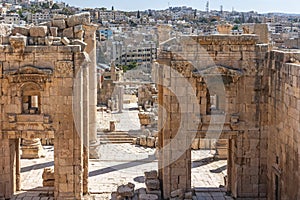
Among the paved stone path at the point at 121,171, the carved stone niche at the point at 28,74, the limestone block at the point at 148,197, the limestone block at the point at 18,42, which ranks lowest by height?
the paved stone path at the point at 121,171

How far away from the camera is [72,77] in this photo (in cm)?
1496

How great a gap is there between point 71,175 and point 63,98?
242cm

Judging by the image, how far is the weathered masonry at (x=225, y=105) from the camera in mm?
14672

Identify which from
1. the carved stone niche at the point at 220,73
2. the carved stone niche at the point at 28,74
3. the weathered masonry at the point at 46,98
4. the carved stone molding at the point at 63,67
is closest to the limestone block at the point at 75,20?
the weathered masonry at the point at 46,98

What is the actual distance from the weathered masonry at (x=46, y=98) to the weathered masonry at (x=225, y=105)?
2704mm

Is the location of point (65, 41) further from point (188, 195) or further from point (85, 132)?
point (188, 195)

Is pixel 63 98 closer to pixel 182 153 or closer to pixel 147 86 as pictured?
pixel 182 153

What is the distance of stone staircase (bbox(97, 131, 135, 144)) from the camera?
23.8 meters

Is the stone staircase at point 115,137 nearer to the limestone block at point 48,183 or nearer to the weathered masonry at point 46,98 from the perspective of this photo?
the limestone block at point 48,183

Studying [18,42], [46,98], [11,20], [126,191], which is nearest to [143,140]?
[126,191]

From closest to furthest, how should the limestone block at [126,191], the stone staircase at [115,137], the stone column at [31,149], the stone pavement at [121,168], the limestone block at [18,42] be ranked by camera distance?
the limestone block at [18,42] → the limestone block at [126,191] → the stone pavement at [121,168] → the stone column at [31,149] → the stone staircase at [115,137]

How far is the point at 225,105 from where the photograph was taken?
15117mm

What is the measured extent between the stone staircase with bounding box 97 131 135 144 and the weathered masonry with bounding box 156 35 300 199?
28.7ft

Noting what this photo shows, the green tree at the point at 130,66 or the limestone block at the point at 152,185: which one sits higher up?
the green tree at the point at 130,66
